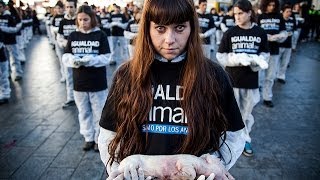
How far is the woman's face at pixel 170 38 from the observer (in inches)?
70.2

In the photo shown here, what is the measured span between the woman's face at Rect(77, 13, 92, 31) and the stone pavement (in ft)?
6.11

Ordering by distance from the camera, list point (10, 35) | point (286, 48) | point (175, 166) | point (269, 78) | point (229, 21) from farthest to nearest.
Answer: point (229, 21) → point (10, 35) → point (286, 48) → point (269, 78) → point (175, 166)

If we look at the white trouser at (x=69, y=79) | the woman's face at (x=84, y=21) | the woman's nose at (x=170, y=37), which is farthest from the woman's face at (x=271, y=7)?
the woman's nose at (x=170, y=37)

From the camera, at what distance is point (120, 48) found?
12383mm

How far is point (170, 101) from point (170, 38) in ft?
1.28

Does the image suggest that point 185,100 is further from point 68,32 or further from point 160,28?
point 68,32

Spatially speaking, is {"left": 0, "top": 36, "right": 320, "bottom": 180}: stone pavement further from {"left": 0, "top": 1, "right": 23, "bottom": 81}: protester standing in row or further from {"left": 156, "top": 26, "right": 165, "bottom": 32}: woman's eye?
{"left": 156, "top": 26, "right": 165, "bottom": 32}: woman's eye

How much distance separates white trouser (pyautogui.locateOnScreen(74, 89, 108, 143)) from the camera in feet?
15.4

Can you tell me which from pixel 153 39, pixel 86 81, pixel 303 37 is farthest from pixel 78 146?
pixel 303 37

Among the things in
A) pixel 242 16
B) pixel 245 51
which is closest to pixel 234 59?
pixel 245 51

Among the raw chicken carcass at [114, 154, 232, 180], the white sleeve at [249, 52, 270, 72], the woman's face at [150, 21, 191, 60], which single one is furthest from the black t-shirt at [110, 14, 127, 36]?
the raw chicken carcass at [114, 154, 232, 180]

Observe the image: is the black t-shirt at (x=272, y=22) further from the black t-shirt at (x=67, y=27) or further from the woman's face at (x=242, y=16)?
the black t-shirt at (x=67, y=27)

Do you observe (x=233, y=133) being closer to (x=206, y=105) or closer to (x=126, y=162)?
(x=206, y=105)

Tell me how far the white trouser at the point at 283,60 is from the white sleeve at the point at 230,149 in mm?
6908
